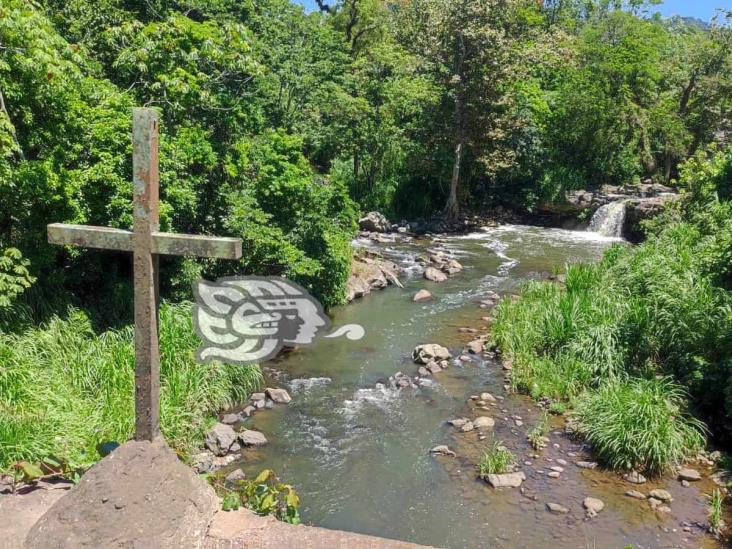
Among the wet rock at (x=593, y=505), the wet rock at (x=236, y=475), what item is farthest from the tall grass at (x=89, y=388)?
the wet rock at (x=593, y=505)

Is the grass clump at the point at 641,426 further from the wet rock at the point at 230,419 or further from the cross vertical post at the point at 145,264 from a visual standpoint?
the cross vertical post at the point at 145,264

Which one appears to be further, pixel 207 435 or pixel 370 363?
pixel 370 363

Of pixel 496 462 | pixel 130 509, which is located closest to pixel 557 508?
pixel 496 462

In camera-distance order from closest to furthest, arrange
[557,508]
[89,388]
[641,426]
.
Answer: [557,508] → [641,426] → [89,388]

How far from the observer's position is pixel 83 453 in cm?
771

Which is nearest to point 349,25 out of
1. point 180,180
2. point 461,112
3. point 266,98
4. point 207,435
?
point 461,112

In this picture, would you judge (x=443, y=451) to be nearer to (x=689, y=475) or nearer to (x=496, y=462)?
(x=496, y=462)

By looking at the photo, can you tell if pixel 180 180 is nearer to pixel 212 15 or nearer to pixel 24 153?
pixel 24 153

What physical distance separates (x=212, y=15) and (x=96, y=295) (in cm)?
1091

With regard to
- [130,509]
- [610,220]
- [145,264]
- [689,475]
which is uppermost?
[145,264]

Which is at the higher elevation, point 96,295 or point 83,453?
point 96,295

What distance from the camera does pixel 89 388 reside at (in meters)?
9.29

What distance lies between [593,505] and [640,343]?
3.99 m

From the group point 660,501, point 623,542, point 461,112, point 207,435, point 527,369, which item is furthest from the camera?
point 461,112
